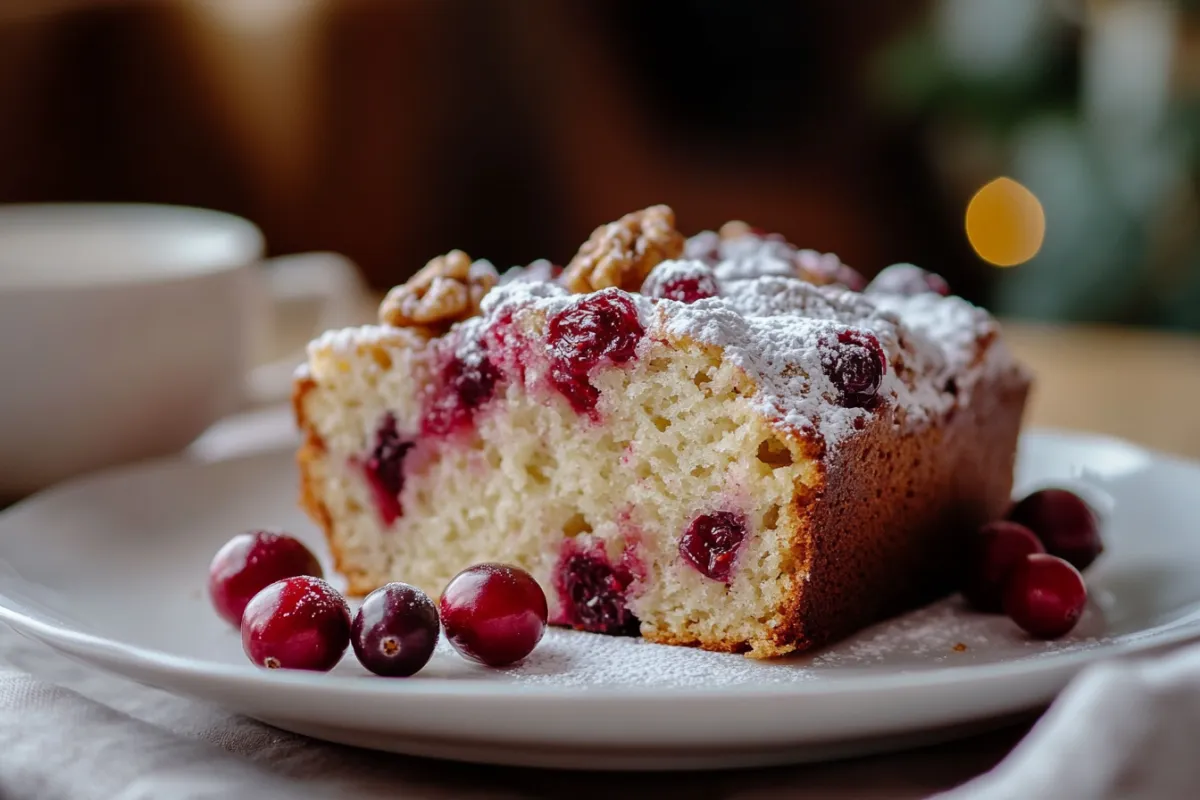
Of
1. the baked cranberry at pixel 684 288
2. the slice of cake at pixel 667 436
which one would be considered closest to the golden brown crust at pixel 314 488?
the slice of cake at pixel 667 436

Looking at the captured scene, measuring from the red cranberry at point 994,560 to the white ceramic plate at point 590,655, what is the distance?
1.2 inches

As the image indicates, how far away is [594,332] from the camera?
166 centimetres

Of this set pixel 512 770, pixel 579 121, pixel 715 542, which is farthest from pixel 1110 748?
pixel 579 121

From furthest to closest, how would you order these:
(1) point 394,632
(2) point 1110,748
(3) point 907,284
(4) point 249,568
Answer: (3) point 907,284 < (4) point 249,568 < (1) point 394,632 < (2) point 1110,748

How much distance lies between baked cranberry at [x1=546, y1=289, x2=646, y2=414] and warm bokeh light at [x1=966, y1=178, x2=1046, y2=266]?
3858 millimetres

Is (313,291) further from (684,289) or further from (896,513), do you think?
(896,513)

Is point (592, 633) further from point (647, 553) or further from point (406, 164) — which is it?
point (406, 164)

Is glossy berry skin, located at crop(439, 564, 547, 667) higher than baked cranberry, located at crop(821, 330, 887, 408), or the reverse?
baked cranberry, located at crop(821, 330, 887, 408)

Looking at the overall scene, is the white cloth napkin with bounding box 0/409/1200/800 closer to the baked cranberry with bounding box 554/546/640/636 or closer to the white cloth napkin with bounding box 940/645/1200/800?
the white cloth napkin with bounding box 940/645/1200/800

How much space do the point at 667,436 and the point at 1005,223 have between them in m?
4.07

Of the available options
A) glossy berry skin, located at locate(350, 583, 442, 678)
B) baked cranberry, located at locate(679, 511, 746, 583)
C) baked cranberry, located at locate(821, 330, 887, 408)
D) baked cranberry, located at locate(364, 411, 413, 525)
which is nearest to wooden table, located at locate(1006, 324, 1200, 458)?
baked cranberry, located at locate(821, 330, 887, 408)

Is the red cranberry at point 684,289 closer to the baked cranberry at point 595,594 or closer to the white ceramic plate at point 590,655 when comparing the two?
the baked cranberry at point 595,594

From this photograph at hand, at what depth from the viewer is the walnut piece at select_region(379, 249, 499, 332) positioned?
181 centimetres

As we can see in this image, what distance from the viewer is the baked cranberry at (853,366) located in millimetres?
1618
